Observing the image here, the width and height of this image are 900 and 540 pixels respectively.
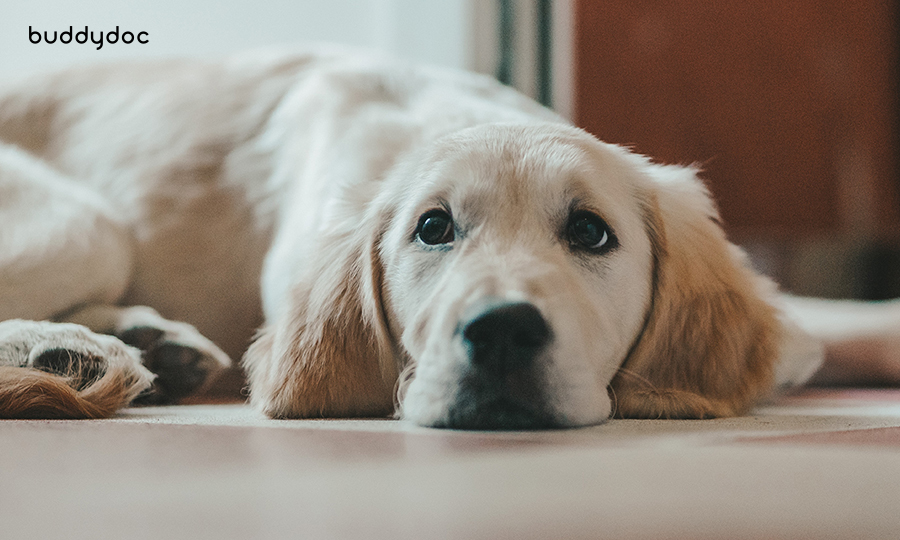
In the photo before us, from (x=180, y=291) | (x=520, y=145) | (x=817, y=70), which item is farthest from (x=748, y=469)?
(x=817, y=70)

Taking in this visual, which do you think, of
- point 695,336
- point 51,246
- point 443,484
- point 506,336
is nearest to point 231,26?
point 51,246

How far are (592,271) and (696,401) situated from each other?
0.31 m

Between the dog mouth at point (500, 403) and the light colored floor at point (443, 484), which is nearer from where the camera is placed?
the light colored floor at point (443, 484)

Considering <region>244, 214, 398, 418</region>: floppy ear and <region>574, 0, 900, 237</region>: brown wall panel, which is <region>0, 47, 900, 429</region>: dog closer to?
<region>244, 214, 398, 418</region>: floppy ear

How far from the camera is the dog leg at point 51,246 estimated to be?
2.12m

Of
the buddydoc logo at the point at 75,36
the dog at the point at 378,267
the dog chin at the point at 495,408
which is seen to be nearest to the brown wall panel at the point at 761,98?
the dog at the point at 378,267

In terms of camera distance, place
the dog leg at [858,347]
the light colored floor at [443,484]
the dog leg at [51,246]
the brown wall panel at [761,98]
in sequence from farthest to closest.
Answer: the brown wall panel at [761,98] → the dog leg at [858,347] → the dog leg at [51,246] → the light colored floor at [443,484]

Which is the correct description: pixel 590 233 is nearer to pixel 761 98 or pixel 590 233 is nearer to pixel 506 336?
pixel 506 336

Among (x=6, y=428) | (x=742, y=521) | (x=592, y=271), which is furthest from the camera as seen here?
(x=592, y=271)

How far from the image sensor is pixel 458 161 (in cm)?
167

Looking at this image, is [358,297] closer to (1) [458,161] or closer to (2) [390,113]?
(1) [458,161]

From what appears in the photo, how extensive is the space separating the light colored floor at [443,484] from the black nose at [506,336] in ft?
0.39

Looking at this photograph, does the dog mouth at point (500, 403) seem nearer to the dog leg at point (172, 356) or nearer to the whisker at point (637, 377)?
the whisker at point (637, 377)

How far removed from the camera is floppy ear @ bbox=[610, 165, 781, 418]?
1622 mm
